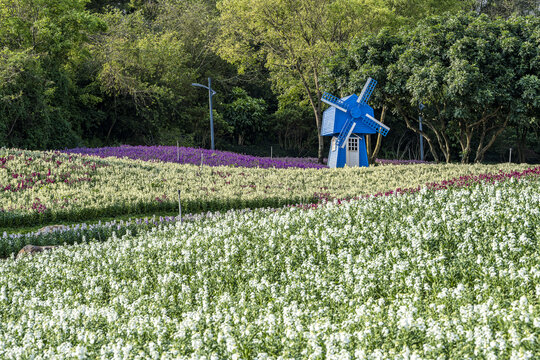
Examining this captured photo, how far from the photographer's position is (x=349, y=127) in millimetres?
30859

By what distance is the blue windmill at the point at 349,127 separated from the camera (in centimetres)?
3041

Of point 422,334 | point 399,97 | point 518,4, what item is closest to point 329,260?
point 422,334

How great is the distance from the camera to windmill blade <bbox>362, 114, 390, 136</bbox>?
31000mm

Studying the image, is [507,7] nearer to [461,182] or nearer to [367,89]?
[367,89]

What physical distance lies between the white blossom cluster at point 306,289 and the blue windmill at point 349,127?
1822cm

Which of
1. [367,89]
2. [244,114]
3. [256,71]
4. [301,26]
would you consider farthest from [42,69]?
[256,71]

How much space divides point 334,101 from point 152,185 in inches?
575

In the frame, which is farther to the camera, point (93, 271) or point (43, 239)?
point (43, 239)

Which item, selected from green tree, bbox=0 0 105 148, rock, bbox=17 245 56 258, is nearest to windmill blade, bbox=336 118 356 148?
green tree, bbox=0 0 105 148

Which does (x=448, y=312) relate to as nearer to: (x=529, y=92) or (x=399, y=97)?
(x=529, y=92)

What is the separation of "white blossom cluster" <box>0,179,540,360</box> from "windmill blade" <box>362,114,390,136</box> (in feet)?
61.2

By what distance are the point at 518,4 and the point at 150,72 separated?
3763cm

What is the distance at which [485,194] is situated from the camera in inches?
473

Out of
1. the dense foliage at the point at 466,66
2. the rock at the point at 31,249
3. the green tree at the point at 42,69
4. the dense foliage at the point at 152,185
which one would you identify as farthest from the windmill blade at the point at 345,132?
the rock at the point at 31,249
